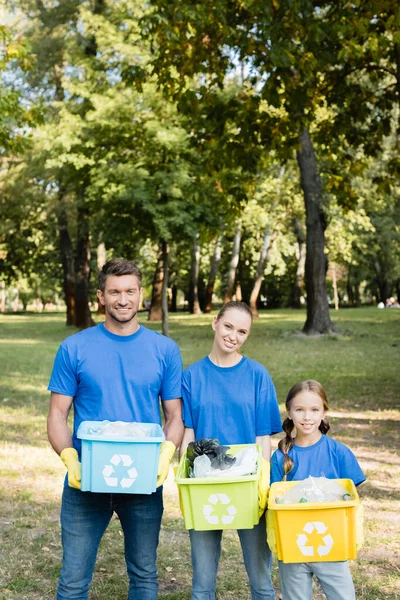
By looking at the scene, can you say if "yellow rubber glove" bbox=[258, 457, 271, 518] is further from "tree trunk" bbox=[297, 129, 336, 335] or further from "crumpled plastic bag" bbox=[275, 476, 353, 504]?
"tree trunk" bbox=[297, 129, 336, 335]

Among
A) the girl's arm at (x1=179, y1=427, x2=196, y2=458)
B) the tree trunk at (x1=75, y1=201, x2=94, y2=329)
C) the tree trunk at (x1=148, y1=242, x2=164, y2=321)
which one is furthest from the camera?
the tree trunk at (x1=148, y1=242, x2=164, y2=321)

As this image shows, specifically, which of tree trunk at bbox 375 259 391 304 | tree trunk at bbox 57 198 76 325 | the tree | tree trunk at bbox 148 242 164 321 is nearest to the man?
the tree

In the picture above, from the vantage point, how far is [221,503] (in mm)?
3174

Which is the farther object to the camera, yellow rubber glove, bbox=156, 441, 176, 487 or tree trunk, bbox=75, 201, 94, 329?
tree trunk, bbox=75, 201, 94, 329

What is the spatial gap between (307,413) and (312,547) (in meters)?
0.60

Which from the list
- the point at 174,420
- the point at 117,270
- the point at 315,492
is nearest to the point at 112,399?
the point at 174,420

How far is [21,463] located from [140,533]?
451cm

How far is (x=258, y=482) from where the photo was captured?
3225 mm

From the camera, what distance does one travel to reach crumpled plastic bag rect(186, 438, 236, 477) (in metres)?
3.22

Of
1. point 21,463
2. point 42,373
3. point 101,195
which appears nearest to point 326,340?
point 101,195

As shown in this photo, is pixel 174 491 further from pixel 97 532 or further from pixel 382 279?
pixel 382 279

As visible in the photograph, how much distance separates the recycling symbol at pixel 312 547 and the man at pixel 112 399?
26.9 inches

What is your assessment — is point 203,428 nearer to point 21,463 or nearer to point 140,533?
point 140,533

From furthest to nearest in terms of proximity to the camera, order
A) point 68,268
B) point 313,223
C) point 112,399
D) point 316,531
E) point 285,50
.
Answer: point 68,268 → point 313,223 → point 285,50 → point 112,399 → point 316,531
